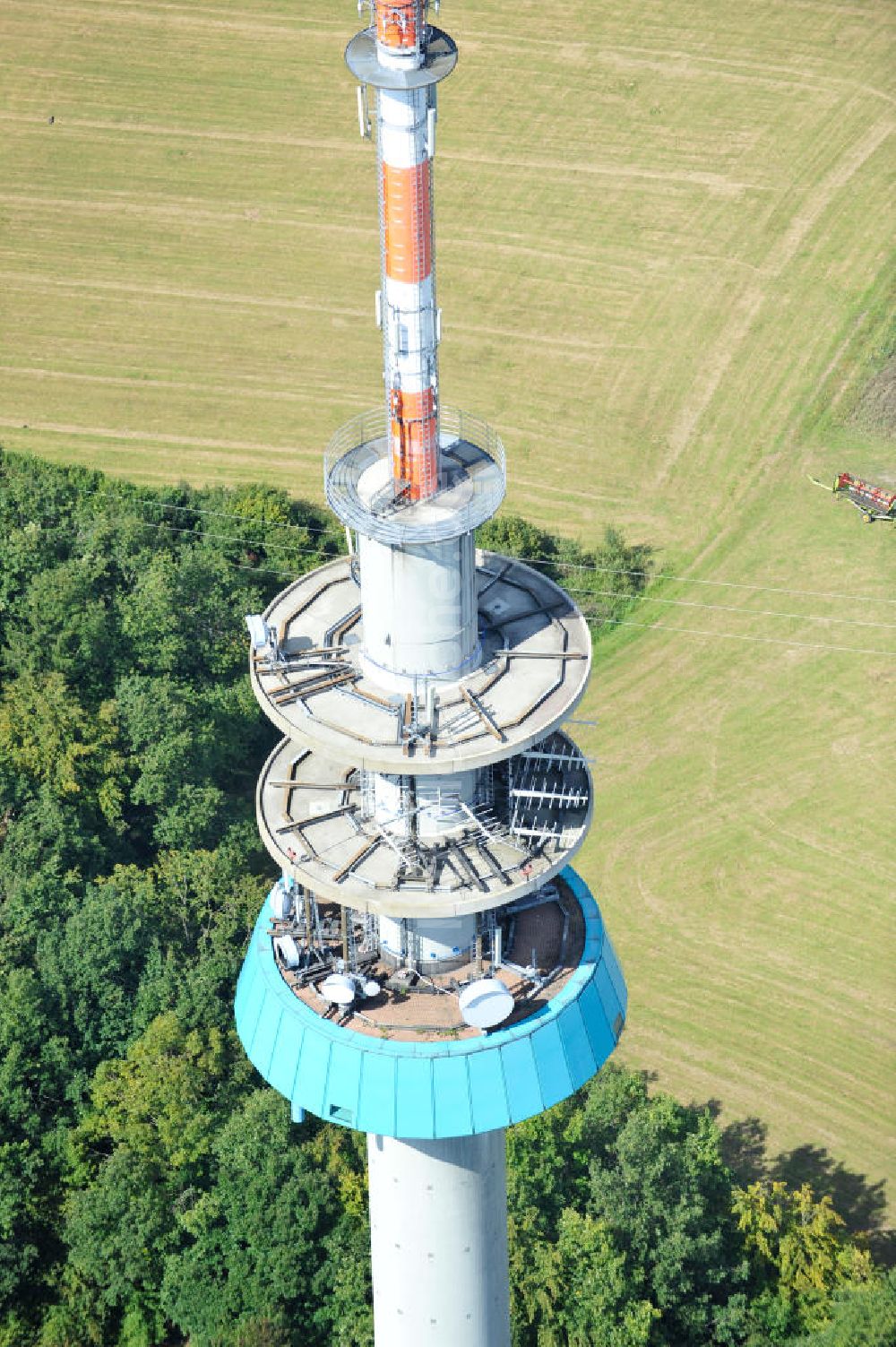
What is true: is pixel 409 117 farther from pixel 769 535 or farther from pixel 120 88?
pixel 120 88

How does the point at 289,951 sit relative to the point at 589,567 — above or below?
above

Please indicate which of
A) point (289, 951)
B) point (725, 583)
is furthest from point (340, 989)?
point (725, 583)

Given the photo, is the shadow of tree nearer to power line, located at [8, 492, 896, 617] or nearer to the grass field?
the grass field

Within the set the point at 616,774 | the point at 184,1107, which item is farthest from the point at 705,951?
the point at 184,1107

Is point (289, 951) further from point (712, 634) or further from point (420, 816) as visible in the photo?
point (712, 634)

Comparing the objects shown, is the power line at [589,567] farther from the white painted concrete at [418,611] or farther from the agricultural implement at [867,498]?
the white painted concrete at [418,611]

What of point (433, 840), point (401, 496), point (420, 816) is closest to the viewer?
point (401, 496)

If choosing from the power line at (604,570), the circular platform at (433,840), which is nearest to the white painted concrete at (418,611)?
the circular platform at (433,840)
